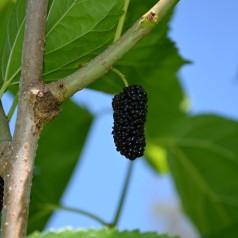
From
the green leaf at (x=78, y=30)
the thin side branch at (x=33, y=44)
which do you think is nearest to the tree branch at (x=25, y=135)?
the thin side branch at (x=33, y=44)

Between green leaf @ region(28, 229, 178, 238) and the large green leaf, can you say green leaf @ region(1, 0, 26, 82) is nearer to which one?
the large green leaf

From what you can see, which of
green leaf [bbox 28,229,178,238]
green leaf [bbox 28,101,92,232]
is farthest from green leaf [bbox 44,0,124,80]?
green leaf [bbox 28,101,92,232]

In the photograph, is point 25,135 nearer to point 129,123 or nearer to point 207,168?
point 129,123

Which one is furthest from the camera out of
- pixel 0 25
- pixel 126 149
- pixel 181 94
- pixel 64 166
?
pixel 181 94

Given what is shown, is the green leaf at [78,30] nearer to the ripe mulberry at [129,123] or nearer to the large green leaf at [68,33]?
the large green leaf at [68,33]

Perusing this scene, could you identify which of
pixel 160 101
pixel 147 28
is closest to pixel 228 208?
pixel 160 101

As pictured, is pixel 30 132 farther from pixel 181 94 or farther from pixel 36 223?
pixel 181 94
